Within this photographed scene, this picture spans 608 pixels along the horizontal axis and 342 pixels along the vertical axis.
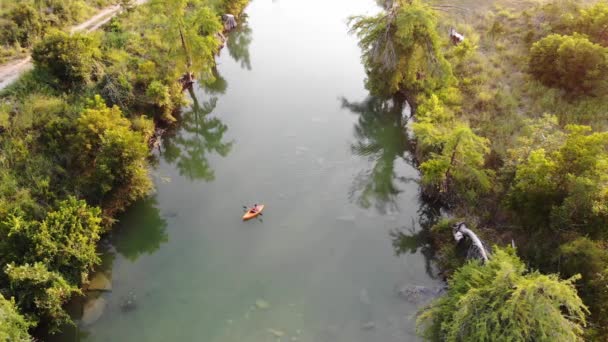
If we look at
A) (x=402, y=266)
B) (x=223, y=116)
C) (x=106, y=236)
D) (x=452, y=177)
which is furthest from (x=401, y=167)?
(x=106, y=236)

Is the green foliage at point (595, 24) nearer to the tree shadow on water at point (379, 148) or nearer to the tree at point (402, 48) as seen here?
the tree at point (402, 48)

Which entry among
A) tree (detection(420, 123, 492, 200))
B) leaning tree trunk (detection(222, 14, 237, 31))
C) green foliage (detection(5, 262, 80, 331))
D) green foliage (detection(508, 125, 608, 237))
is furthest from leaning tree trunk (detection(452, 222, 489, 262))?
leaning tree trunk (detection(222, 14, 237, 31))

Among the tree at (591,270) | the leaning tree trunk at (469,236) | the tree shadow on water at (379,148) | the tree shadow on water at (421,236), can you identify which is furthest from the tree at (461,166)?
the tree at (591,270)

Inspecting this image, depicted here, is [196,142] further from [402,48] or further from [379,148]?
[402,48]

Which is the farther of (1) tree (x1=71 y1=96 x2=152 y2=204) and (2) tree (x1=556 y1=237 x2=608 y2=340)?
(1) tree (x1=71 y1=96 x2=152 y2=204)

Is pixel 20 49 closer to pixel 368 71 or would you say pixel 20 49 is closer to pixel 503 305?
pixel 368 71

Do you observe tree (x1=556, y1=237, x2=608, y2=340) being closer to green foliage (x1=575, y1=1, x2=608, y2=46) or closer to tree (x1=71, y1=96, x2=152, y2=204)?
green foliage (x1=575, y1=1, x2=608, y2=46)

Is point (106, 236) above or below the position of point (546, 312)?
below

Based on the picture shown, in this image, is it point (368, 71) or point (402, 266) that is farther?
point (368, 71)
